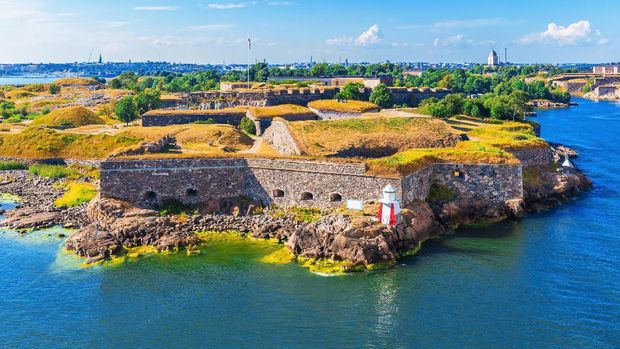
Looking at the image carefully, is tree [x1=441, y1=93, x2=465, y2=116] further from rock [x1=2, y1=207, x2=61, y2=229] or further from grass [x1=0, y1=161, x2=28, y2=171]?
grass [x1=0, y1=161, x2=28, y2=171]

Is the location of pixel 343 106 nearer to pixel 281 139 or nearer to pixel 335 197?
pixel 281 139

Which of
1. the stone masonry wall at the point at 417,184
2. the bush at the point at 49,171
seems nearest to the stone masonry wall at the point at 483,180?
the stone masonry wall at the point at 417,184

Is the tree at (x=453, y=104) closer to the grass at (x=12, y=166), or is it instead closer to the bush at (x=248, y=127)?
the bush at (x=248, y=127)

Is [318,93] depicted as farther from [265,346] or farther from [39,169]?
[265,346]

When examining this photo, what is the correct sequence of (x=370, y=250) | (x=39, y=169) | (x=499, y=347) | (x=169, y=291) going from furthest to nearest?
(x=39, y=169)
(x=370, y=250)
(x=169, y=291)
(x=499, y=347)

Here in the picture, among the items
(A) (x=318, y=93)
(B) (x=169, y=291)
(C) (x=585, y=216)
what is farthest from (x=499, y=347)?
(A) (x=318, y=93)

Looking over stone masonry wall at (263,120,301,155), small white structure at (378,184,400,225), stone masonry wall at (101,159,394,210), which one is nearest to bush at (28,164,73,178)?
stone masonry wall at (101,159,394,210)
